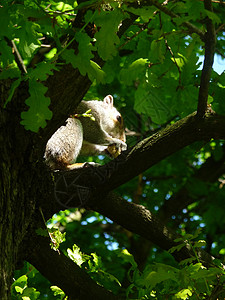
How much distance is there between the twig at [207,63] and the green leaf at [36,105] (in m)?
1.02

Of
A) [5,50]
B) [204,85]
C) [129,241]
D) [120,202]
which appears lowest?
[129,241]

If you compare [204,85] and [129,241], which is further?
[129,241]

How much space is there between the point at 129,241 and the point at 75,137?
3222mm

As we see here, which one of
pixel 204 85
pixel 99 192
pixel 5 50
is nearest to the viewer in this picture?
pixel 5 50

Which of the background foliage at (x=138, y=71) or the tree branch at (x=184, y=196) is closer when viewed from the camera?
the background foliage at (x=138, y=71)

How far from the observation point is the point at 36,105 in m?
2.42

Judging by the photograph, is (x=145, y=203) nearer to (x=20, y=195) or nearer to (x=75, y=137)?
(x=75, y=137)

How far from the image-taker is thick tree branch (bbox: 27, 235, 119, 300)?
387cm

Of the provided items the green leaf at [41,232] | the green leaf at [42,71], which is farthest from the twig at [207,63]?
the green leaf at [41,232]

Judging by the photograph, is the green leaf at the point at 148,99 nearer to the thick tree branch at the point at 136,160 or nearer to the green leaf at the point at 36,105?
the thick tree branch at the point at 136,160

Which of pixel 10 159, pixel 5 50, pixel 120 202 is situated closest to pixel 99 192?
pixel 120 202

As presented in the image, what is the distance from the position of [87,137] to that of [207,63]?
3.17m

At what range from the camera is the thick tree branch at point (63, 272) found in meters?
3.87

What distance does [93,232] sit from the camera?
7.89 metres
